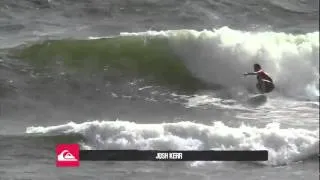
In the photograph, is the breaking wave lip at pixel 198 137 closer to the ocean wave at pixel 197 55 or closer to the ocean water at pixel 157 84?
the ocean water at pixel 157 84

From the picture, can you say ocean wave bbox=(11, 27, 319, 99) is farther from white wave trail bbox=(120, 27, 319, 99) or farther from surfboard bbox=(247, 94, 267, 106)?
surfboard bbox=(247, 94, 267, 106)

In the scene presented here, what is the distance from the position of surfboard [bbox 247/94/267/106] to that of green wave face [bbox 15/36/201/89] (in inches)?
48.4

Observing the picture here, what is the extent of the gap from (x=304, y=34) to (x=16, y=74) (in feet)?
18.6

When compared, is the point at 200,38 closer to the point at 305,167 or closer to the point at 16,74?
the point at 16,74

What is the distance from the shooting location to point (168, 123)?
8.72 metres

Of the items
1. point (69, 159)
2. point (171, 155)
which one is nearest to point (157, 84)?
point (171, 155)

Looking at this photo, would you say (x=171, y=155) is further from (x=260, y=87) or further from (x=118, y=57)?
(x=118, y=57)

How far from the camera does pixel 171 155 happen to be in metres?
6.96

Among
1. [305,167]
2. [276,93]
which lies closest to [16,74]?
[276,93]

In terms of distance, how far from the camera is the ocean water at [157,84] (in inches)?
290

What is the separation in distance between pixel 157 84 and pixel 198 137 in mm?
3258

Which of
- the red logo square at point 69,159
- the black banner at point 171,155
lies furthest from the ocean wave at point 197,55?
the red logo square at point 69,159

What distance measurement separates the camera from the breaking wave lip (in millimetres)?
7727

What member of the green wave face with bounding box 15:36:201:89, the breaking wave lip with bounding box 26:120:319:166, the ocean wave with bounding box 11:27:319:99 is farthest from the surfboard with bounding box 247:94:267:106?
the breaking wave lip with bounding box 26:120:319:166
